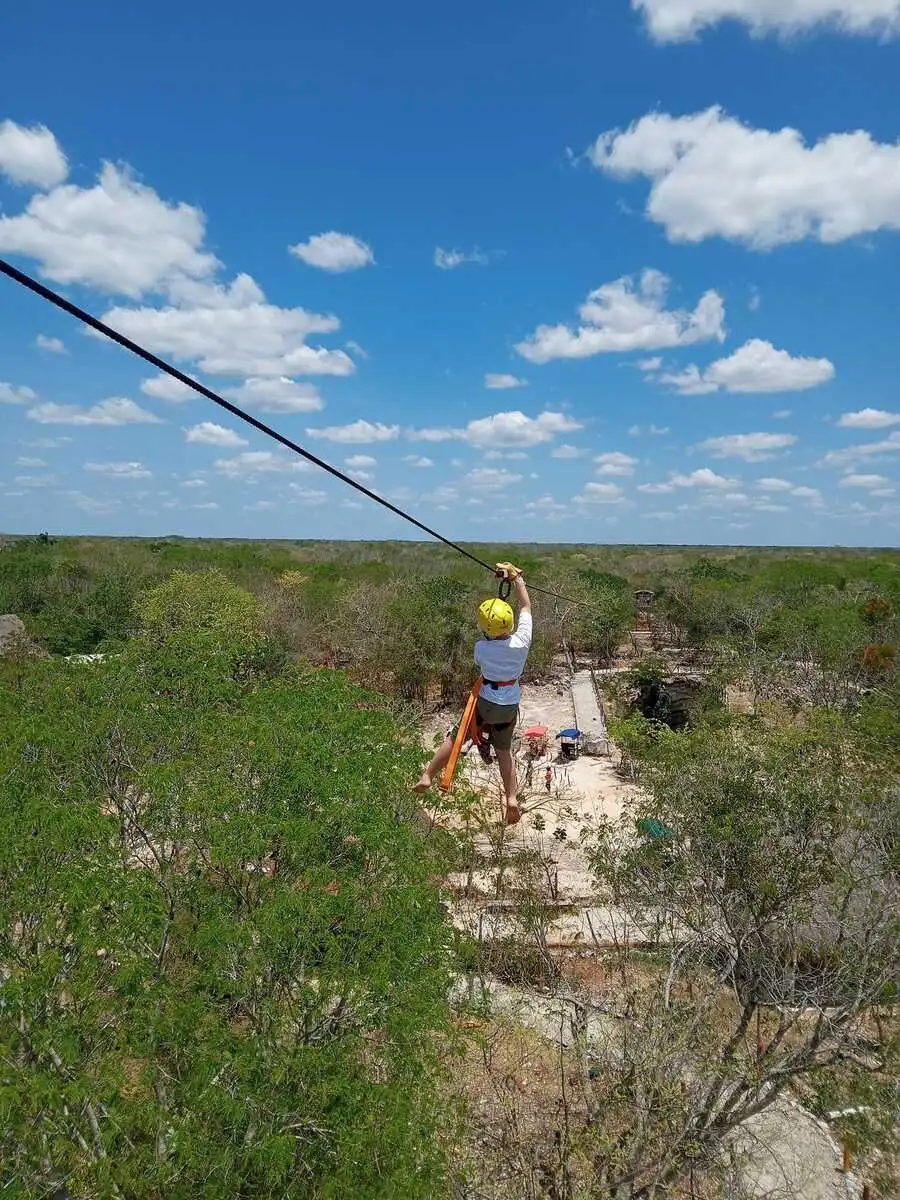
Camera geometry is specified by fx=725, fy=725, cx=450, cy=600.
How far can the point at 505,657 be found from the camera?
643 cm

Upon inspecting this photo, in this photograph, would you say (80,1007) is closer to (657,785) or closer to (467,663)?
(657,785)

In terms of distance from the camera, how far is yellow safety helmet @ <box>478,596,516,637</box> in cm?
616

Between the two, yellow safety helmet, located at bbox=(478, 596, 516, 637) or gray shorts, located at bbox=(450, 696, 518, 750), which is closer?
yellow safety helmet, located at bbox=(478, 596, 516, 637)

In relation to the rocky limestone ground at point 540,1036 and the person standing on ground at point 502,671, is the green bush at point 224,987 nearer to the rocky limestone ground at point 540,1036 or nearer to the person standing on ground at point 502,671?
the person standing on ground at point 502,671

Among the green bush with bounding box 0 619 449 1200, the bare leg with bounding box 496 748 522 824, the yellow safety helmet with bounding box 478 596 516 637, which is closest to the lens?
the green bush with bounding box 0 619 449 1200

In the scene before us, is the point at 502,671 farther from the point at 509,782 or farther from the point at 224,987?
the point at 224,987

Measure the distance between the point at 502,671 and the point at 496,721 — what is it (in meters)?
0.55

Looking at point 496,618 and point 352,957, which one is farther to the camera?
point 496,618

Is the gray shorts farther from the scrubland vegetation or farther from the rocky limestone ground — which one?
the rocky limestone ground

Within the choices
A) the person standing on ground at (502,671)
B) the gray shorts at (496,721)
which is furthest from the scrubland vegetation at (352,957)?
the gray shorts at (496,721)

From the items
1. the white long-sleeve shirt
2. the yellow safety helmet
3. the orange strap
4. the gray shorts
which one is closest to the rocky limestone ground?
the orange strap

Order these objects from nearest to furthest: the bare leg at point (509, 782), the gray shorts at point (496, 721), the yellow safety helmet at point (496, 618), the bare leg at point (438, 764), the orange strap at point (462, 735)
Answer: the yellow safety helmet at point (496, 618)
the orange strap at point (462, 735)
the gray shorts at point (496, 721)
the bare leg at point (438, 764)
the bare leg at point (509, 782)

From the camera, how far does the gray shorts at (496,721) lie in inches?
263

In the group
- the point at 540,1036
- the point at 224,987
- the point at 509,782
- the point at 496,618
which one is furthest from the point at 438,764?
the point at 540,1036
